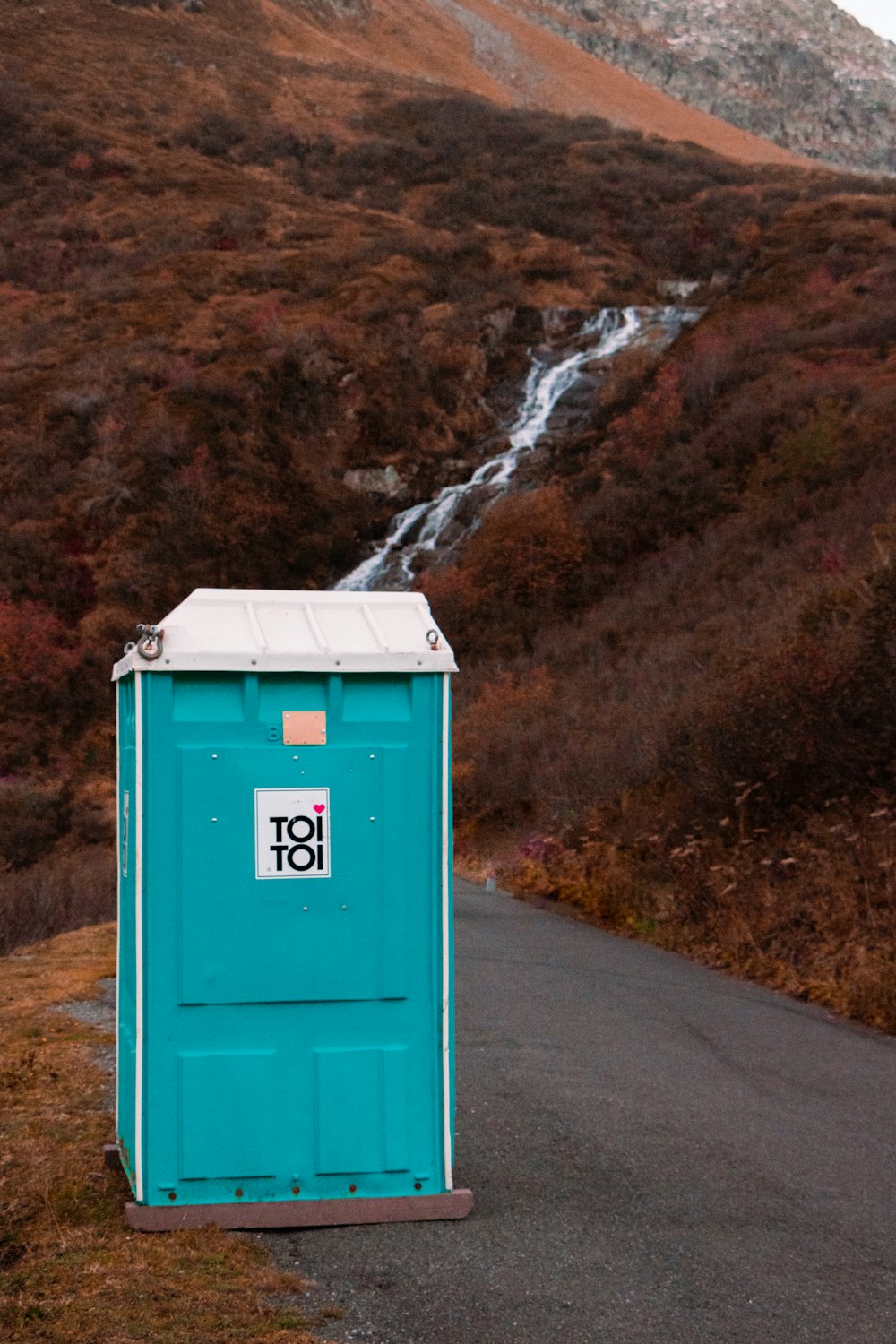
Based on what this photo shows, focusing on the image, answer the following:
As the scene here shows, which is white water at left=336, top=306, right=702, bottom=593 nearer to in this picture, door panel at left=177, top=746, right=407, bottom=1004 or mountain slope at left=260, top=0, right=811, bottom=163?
door panel at left=177, top=746, right=407, bottom=1004

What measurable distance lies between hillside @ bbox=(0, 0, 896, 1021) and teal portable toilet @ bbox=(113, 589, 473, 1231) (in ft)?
16.6

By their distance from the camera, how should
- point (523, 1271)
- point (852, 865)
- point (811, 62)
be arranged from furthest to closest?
point (811, 62), point (852, 865), point (523, 1271)

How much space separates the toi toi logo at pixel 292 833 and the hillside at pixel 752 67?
160 m

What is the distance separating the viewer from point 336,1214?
15.6 ft

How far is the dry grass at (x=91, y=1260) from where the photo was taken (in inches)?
149

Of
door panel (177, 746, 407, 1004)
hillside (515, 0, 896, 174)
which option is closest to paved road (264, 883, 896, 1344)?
door panel (177, 746, 407, 1004)

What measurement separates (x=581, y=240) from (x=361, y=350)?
1789cm

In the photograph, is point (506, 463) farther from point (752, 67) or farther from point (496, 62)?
point (752, 67)

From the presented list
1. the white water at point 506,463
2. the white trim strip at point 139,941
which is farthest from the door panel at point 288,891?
the white water at point 506,463

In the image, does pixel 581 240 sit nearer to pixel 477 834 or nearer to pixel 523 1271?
pixel 477 834

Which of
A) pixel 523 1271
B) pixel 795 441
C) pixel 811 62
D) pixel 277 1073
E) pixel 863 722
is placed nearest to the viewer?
pixel 523 1271

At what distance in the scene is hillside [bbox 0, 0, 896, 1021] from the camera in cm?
1573

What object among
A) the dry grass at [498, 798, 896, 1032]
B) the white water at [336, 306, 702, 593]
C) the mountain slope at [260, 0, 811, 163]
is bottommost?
the dry grass at [498, 798, 896, 1032]

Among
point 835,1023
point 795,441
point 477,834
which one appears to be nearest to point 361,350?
point 795,441
